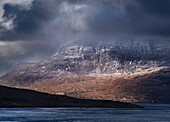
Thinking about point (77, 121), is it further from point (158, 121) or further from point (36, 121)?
point (158, 121)

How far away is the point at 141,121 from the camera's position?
178000 millimetres

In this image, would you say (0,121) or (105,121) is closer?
(0,121)

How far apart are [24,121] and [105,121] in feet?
152

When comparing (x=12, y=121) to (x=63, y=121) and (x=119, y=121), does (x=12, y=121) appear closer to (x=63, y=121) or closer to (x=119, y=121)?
(x=63, y=121)

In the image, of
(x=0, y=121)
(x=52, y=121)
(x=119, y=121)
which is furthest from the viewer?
(x=119, y=121)

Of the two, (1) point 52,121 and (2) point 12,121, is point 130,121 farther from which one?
(2) point 12,121

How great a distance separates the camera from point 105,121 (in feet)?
565

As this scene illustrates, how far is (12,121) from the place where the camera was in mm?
153625

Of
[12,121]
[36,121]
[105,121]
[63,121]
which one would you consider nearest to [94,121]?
[105,121]

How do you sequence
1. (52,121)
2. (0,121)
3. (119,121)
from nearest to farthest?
1. (0,121)
2. (52,121)
3. (119,121)

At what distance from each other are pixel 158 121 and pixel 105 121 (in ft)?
109

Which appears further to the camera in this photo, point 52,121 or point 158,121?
point 158,121

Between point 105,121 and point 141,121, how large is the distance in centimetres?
2263

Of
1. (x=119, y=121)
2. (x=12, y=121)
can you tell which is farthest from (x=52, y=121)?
(x=119, y=121)
